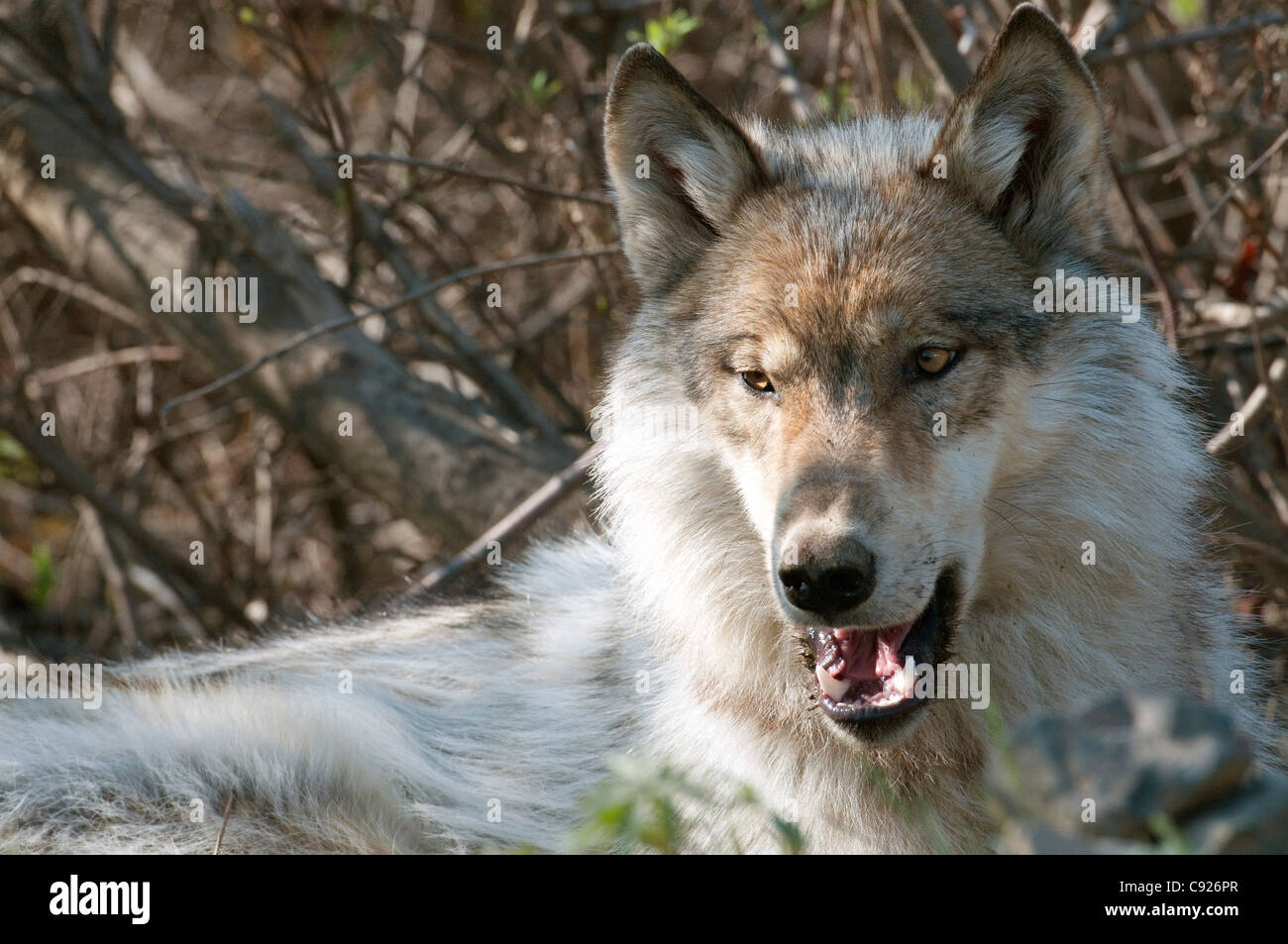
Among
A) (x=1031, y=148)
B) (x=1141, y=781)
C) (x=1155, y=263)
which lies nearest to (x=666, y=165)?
(x=1031, y=148)

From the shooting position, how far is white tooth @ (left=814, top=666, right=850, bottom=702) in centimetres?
364

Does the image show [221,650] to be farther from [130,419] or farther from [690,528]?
[130,419]

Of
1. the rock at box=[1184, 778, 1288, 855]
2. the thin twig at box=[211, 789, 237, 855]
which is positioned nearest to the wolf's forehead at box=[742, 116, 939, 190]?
the rock at box=[1184, 778, 1288, 855]

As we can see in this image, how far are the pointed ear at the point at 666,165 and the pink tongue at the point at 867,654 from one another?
138 centimetres

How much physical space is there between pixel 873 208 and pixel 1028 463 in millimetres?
886

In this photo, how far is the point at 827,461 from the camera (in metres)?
3.53

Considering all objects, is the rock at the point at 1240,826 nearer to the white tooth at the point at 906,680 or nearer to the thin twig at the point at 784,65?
the white tooth at the point at 906,680

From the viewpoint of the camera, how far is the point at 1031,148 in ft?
13.2

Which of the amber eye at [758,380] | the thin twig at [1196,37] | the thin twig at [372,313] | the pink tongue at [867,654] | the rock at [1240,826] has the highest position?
the thin twig at [1196,37]

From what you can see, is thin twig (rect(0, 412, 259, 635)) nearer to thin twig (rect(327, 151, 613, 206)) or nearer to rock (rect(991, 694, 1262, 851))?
thin twig (rect(327, 151, 613, 206))

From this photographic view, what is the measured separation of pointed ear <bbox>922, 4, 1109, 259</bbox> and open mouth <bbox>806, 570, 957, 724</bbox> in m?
1.14

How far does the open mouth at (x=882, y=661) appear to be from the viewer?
357 cm

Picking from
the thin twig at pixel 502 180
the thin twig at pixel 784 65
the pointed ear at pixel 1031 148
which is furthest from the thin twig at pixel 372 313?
the pointed ear at pixel 1031 148
